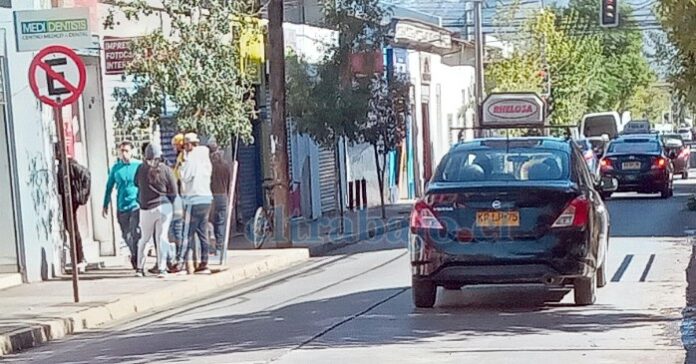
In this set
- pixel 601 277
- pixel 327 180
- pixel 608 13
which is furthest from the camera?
pixel 327 180

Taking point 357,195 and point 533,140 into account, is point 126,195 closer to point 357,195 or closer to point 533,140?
point 533,140

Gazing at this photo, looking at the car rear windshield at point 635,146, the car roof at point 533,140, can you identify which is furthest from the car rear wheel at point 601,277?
the car rear windshield at point 635,146

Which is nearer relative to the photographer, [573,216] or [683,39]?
[683,39]

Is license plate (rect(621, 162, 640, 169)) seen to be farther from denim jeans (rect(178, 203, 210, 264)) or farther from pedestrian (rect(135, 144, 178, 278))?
pedestrian (rect(135, 144, 178, 278))

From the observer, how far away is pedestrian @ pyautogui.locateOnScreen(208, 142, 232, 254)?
19000mm

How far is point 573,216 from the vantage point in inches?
492

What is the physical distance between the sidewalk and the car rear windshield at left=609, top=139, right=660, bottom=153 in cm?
530

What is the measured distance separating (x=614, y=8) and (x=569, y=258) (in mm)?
19962

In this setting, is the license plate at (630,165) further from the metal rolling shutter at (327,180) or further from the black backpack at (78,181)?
the black backpack at (78,181)

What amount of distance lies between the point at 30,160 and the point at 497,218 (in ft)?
25.6

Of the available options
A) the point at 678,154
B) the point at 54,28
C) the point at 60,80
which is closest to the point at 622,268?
the point at 60,80

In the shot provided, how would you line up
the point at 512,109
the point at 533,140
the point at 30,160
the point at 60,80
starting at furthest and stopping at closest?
the point at 512,109 → the point at 30,160 → the point at 60,80 → the point at 533,140

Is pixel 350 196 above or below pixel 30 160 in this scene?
below

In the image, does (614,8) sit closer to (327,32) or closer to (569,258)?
(327,32)
